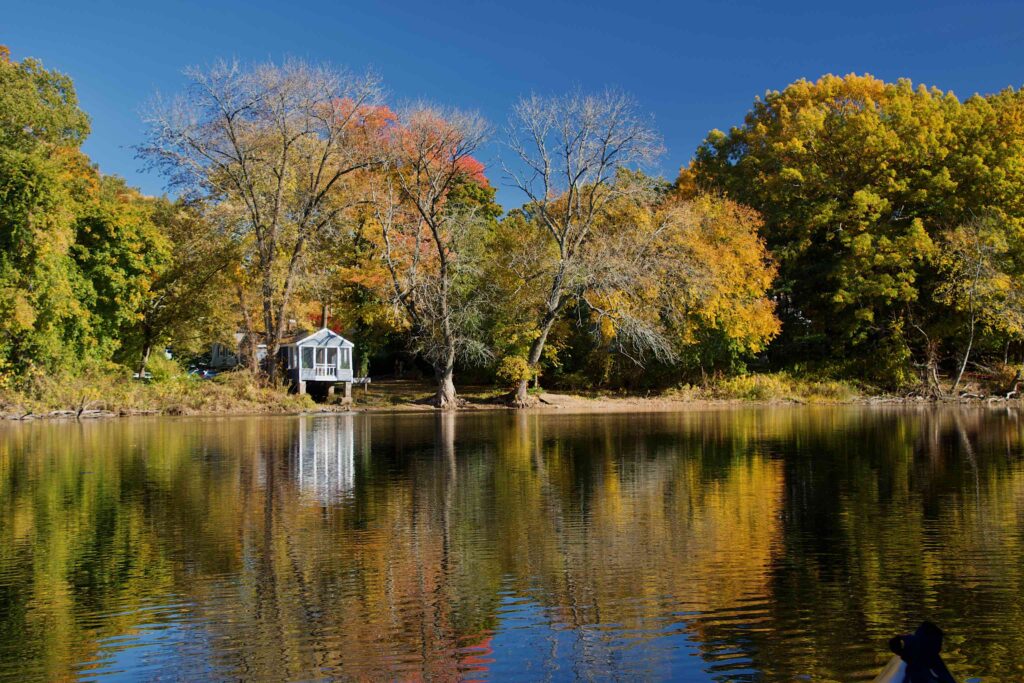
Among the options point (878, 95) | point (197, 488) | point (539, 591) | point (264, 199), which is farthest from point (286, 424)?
point (878, 95)

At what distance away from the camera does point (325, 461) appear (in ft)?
68.0

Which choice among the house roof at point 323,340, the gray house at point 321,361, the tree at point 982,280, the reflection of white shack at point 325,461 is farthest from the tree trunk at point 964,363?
the house roof at point 323,340

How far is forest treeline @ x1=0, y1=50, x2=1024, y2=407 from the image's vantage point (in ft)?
139

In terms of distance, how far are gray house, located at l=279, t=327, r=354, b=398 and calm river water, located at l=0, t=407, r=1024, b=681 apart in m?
27.3

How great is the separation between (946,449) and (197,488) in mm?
16111

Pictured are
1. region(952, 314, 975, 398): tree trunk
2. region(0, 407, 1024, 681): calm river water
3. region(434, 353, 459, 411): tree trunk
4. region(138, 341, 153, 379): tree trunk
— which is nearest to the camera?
region(0, 407, 1024, 681): calm river water

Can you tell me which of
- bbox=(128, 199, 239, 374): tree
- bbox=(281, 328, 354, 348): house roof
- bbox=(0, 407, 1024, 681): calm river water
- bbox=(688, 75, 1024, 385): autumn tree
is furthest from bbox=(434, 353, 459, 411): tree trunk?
bbox=(0, 407, 1024, 681): calm river water

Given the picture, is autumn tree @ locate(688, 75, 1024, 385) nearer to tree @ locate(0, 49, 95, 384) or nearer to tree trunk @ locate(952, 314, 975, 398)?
tree trunk @ locate(952, 314, 975, 398)

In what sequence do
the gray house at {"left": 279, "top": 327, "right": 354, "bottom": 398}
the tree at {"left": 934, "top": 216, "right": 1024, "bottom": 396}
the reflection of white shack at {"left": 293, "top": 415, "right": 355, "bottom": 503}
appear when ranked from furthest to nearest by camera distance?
the gray house at {"left": 279, "top": 327, "right": 354, "bottom": 398} → the tree at {"left": 934, "top": 216, "right": 1024, "bottom": 396} → the reflection of white shack at {"left": 293, "top": 415, "right": 355, "bottom": 503}

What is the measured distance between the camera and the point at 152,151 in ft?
138

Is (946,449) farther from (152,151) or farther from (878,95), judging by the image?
(878,95)

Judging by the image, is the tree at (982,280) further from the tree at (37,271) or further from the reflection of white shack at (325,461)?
the tree at (37,271)

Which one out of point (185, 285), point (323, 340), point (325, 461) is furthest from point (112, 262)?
point (325, 461)

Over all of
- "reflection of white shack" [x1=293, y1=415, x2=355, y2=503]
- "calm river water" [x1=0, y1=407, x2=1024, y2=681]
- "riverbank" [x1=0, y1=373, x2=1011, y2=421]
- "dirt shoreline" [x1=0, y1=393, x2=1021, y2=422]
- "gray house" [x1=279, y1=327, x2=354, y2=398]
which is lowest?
"calm river water" [x1=0, y1=407, x2=1024, y2=681]
